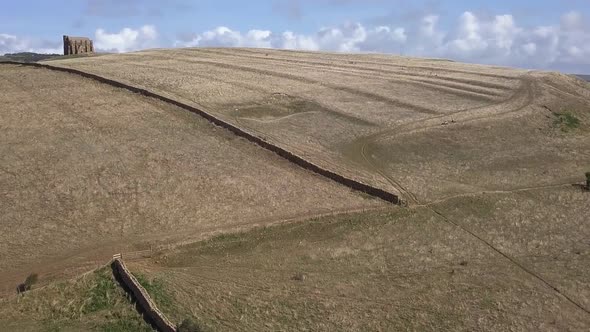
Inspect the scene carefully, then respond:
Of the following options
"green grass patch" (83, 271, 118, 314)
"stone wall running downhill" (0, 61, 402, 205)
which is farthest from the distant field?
"green grass patch" (83, 271, 118, 314)

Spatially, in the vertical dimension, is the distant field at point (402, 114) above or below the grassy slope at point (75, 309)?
Result: above

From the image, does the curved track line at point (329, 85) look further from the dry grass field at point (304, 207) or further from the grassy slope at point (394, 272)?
the grassy slope at point (394, 272)

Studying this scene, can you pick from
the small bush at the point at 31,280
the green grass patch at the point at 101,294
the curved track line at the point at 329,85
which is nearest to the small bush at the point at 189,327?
the green grass patch at the point at 101,294

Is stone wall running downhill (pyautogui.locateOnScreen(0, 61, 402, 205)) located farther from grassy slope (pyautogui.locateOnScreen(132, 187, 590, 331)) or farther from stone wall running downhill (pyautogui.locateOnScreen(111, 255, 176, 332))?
stone wall running downhill (pyautogui.locateOnScreen(111, 255, 176, 332))

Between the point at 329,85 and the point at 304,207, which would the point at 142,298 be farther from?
the point at 329,85

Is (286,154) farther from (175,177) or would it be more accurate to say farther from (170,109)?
(170,109)

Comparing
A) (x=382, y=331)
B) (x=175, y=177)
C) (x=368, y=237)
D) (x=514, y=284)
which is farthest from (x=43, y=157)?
(x=514, y=284)

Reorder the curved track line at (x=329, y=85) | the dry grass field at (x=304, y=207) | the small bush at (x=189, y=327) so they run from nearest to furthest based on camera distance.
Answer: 1. the small bush at (x=189, y=327)
2. the dry grass field at (x=304, y=207)
3. the curved track line at (x=329, y=85)
